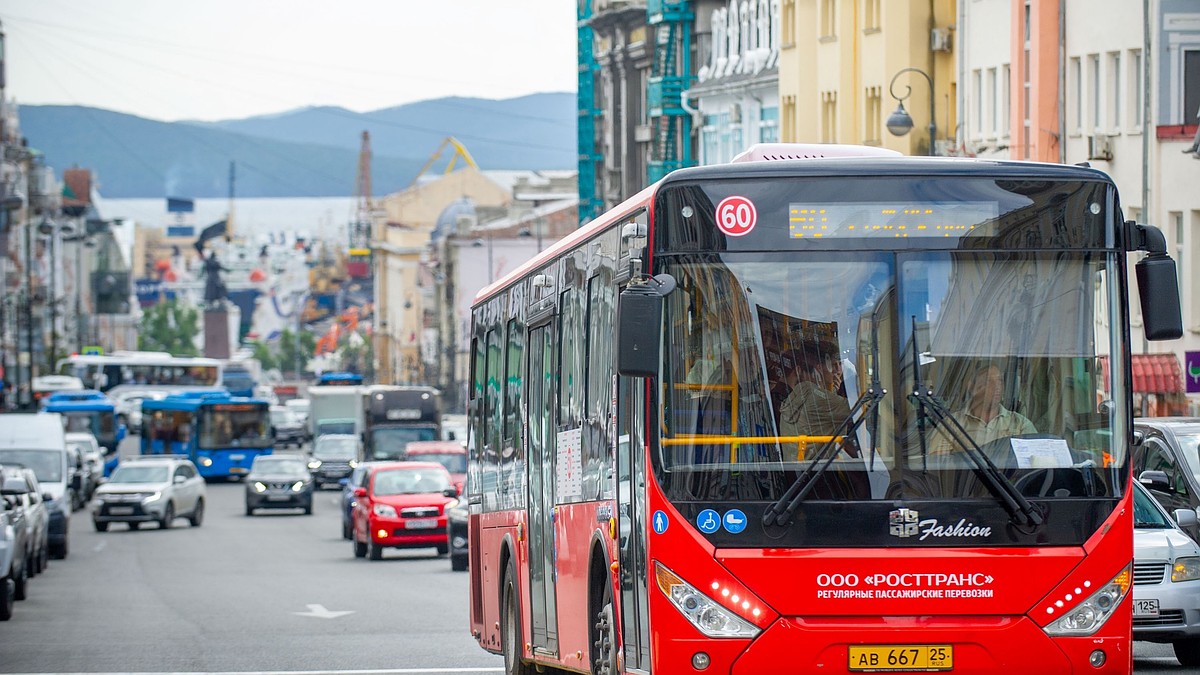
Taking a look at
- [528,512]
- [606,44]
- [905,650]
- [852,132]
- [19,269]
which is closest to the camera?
[905,650]

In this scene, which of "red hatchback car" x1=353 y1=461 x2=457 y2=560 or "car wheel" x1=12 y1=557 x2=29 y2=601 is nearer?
"car wheel" x1=12 y1=557 x2=29 y2=601

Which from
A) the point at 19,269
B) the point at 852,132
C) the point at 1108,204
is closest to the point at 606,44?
the point at 852,132

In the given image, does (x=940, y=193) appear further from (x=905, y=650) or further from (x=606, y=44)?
(x=606, y=44)

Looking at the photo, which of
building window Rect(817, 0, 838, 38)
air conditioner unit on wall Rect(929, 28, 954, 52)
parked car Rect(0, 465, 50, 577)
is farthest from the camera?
building window Rect(817, 0, 838, 38)

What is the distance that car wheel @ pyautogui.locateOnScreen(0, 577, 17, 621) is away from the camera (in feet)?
82.2

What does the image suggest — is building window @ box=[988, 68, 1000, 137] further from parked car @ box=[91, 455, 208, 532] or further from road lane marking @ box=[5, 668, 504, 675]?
road lane marking @ box=[5, 668, 504, 675]

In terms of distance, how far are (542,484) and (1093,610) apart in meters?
4.67

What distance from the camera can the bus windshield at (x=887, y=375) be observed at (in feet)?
34.2

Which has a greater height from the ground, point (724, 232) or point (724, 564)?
point (724, 232)

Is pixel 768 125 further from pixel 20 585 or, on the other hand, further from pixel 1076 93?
pixel 20 585

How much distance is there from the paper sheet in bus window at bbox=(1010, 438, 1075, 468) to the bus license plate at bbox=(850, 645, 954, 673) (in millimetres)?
910

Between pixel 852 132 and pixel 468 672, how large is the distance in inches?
1555

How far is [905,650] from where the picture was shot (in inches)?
408

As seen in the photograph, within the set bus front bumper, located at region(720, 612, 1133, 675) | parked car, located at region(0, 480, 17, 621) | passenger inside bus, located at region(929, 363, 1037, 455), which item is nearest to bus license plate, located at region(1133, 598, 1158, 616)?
bus front bumper, located at region(720, 612, 1133, 675)
